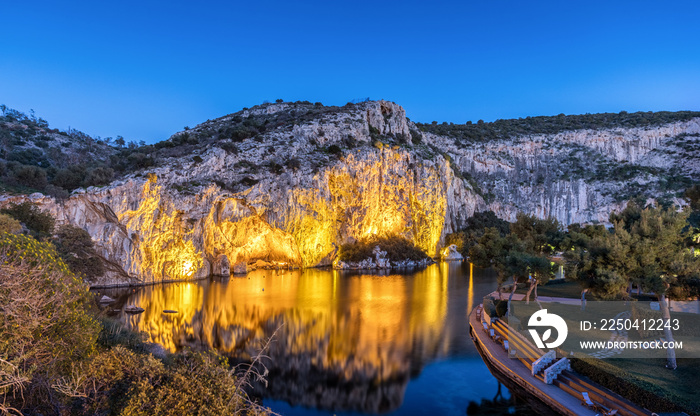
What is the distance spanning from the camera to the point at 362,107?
68.9 m

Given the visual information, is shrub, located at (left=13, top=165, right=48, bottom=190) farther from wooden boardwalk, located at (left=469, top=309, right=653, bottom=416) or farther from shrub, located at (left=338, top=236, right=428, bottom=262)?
wooden boardwalk, located at (left=469, top=309, right=653, bottom=416)

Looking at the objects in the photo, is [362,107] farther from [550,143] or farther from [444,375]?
[444,375]

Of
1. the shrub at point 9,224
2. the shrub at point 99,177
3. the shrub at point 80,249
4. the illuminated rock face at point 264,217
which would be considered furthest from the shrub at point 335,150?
the shrub at point 9,224

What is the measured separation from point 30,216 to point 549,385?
124 feet

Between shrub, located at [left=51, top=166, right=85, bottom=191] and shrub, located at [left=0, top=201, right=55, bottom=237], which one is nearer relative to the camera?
shrub, located at [left=0, top=201, right=55, bottom=237]

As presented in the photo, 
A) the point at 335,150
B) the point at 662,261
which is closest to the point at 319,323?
the point at 662,261

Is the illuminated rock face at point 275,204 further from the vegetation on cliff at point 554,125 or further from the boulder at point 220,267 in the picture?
the vegetation on cliff at point 554,125

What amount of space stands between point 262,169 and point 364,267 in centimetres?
1966

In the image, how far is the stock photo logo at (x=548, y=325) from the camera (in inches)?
605

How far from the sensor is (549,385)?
13.1 meters

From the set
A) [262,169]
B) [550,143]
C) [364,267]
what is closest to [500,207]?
[550,143]

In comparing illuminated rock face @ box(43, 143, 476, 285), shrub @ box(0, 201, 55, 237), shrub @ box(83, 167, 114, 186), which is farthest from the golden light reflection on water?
shrub @ box(83, 167, 114, 186)

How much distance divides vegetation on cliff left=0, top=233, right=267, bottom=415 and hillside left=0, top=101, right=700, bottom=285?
30.9 metres

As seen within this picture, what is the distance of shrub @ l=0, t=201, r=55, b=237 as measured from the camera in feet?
99.5
